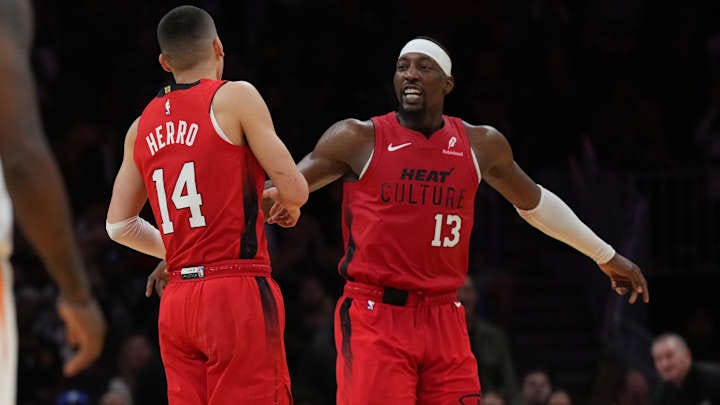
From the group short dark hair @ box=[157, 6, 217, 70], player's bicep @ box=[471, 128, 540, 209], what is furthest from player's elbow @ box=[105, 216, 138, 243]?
player's bicep @ box=[471, 128, 540, 209]

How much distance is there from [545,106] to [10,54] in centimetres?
920

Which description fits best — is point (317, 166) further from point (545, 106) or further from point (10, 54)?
point (545, 106)

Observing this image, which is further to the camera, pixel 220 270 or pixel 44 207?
pixel 220 270

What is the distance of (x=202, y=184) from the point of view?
15.3 ft

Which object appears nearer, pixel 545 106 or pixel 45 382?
pixel 45 382

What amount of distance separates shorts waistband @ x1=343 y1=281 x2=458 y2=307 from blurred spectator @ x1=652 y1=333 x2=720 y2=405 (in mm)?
3800

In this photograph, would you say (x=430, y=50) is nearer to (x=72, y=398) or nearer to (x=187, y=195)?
(x=187, y=195)

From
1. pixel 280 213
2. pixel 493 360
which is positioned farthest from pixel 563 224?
pixel 493 360

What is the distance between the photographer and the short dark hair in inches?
186

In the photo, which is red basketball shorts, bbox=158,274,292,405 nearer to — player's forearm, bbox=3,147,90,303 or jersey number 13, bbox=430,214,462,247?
jersey number 13, bbox=430,214,462,247

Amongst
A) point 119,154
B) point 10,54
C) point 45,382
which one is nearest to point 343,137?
point 10,54

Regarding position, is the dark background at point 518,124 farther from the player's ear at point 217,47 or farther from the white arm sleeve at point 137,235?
the player's ear at point 217,47

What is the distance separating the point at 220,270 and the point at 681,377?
16.6 feet

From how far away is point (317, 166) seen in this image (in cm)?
557
